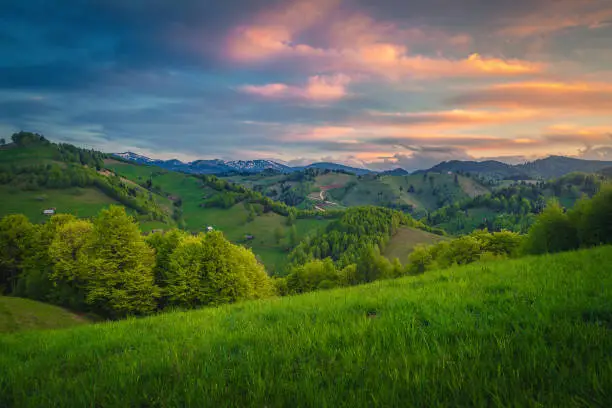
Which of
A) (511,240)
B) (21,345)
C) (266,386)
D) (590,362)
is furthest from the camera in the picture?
(511,240)

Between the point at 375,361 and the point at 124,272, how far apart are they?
4799 cm

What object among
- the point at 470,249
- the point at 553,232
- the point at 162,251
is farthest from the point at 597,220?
the point at 162,251

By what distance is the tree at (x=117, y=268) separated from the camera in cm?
4250

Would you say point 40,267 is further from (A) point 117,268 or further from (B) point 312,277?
(B) point 312,277

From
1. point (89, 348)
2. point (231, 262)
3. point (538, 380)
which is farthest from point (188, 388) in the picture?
point (231, 262)

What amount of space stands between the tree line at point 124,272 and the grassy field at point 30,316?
11.2 feet

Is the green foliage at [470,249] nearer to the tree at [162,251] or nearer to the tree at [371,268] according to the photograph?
the tree at [371,268]

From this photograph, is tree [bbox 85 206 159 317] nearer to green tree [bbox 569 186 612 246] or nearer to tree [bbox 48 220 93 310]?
tree [bbox 48 220 93 310]

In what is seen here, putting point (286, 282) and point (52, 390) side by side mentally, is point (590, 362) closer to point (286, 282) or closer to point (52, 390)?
point (52, 390)

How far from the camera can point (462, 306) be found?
6941 mm

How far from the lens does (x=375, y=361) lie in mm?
4285

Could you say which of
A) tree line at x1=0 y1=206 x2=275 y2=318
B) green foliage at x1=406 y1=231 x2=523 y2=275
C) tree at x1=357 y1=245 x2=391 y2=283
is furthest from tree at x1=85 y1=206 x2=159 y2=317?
tree at x1=357 y1=245 x2=391 y2=283

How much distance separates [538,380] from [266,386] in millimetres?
3067

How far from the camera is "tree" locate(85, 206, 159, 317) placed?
42500 mm
